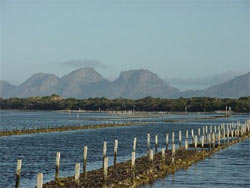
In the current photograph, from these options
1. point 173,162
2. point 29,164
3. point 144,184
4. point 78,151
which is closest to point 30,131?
point 78,151

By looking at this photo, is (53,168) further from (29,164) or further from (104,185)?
(104,185)

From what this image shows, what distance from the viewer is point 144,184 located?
40.4 m

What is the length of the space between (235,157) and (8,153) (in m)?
25.9

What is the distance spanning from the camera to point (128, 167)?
46.7 metres

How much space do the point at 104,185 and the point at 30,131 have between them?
2968 inches

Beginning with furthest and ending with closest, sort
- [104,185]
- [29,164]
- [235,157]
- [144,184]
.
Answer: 1. [235,157]
2. [29,164]
3. [144,184]
4. [104,185]

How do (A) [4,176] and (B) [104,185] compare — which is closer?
(B) [104,185]

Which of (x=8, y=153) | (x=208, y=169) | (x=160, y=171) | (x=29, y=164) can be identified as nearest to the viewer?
(x=160, y=171)

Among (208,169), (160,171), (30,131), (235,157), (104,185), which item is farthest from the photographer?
(30,131)

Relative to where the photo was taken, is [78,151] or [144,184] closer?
[144,184]

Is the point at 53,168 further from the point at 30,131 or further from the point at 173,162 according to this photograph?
the point at 30,131

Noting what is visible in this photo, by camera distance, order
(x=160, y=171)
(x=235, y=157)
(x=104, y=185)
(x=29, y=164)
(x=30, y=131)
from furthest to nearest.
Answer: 1. (x=30, y=131)
2. (x=235, y=157)
3. (x=29, y=164)
4. (x=160, y=171)
5. (x=104, y=185)

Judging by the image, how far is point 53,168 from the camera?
51906 mm

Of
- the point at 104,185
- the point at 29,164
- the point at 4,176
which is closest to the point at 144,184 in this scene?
the point at 104,185
